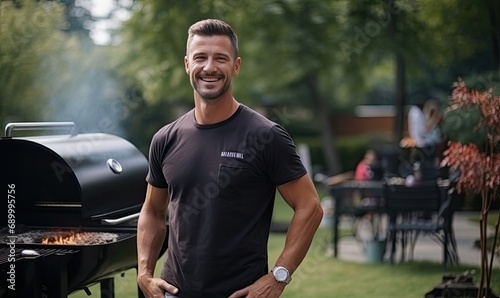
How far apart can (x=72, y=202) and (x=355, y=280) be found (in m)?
4.33

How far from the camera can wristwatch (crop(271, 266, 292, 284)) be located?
3.55m

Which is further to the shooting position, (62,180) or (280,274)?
(62,180)

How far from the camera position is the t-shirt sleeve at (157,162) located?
3.79 metres

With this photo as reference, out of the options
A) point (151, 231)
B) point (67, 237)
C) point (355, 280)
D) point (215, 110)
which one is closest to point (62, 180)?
point (67, 237)

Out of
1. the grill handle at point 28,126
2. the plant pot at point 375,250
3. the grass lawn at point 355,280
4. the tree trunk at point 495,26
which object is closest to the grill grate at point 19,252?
the grill handle at point 28,126

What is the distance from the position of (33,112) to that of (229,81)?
831 centimetres

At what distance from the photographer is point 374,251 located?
10.2m

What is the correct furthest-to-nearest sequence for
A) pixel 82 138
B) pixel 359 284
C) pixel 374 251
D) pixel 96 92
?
pixel 96 92, pixel 374 251, pixel 359 284, pixel 82 138

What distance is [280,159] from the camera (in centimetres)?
356

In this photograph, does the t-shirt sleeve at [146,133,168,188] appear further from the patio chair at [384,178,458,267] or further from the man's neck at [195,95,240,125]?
the patio chair at [384,178,458,267]

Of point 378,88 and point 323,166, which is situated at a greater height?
point 378,88

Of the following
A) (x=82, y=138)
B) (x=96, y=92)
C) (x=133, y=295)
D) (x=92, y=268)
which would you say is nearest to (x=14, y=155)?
(x=82, y=138)

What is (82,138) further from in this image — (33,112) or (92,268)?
(33,112)

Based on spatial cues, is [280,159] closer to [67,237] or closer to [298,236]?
[298,236]
